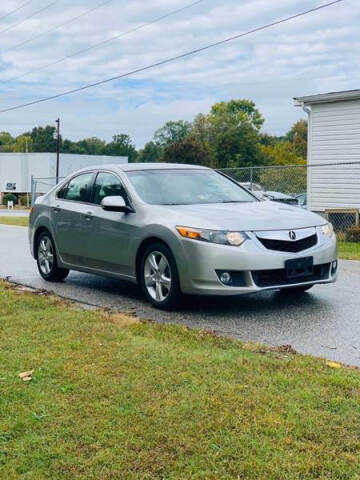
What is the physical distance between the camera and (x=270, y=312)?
661cm

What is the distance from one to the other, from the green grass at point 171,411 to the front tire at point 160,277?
1.30m

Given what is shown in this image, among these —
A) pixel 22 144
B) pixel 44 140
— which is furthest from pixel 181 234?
pixel 22 144

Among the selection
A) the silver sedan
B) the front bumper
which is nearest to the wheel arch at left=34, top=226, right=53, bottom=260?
the silver sedan

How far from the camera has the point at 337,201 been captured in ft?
62.0

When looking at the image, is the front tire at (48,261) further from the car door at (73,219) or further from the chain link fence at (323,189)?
the chain link fence at (323,189)

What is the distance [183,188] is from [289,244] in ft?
5.37

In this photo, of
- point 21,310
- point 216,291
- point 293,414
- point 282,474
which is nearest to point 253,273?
point 216,291

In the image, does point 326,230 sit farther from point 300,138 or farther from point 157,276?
point 300,138

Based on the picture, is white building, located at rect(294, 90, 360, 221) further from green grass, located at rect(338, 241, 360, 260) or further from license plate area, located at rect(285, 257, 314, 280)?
license plate area, located at rect(285, 257, 314, 280)

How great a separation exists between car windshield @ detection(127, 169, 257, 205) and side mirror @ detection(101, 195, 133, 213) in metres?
0.21

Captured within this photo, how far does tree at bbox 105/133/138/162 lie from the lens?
A: 121556 millimetres

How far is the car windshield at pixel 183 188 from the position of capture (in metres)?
7.22

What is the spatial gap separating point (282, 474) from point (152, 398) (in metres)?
1.11

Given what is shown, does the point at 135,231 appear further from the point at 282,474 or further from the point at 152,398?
the point at 282,474
